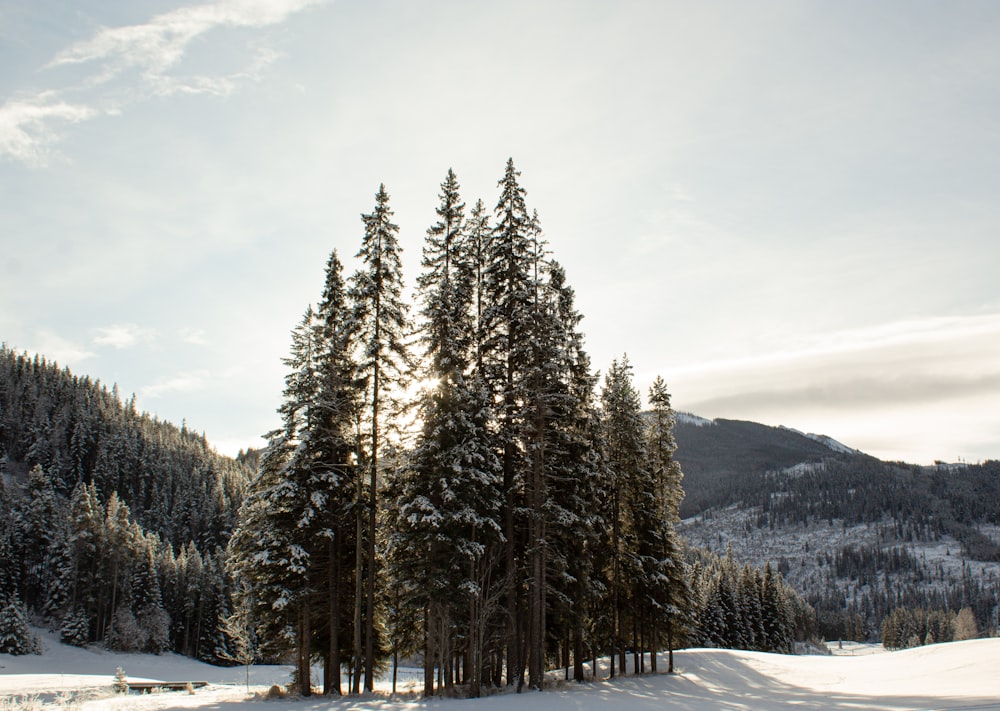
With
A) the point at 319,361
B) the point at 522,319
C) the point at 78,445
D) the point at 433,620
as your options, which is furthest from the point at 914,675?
the point at 78,445

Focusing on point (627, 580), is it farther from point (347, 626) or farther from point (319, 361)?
point (319, 361)

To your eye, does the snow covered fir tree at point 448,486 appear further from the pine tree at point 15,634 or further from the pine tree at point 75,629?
the pine tree at point 75,629

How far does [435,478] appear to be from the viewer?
24.6 metres

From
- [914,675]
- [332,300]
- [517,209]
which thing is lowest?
[914,675]

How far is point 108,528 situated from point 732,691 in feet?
265

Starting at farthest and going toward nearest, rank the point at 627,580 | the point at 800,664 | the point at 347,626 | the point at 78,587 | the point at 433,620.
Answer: the point at 78,587, the point at 800,664, the point at 627,580, the point at 347,626, the point at 433,620

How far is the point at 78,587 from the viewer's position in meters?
79.8

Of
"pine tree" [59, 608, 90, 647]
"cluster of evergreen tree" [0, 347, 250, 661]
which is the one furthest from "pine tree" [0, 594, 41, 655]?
"pine tree" [59, 608, 90, 647]

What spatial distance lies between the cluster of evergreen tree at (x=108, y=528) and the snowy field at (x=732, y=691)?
1231 inches

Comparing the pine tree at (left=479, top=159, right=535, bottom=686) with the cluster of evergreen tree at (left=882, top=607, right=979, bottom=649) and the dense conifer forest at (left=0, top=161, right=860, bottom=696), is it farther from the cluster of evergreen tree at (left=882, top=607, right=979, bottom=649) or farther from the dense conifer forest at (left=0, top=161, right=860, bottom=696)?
the cluster of evergreen tree at (left=882, top=607, right=979, bottom=649)

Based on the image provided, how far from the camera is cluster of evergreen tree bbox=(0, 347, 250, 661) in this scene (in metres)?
79.3

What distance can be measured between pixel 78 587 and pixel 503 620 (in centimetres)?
7636

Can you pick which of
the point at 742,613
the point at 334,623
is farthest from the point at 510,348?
the point at 742,613

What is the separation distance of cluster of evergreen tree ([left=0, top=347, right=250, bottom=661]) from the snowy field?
31280 mm
